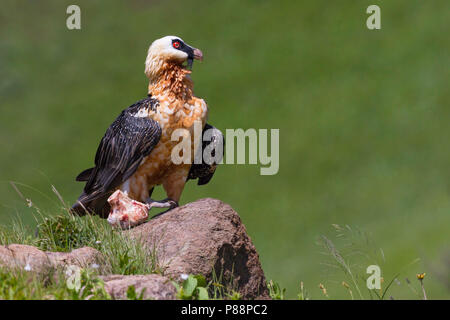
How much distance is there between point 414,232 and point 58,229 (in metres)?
23.7

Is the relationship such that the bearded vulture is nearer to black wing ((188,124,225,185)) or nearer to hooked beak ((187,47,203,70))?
hooked beak ((187,47,203,70))

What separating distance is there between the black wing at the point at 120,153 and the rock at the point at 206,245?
2.76 feet

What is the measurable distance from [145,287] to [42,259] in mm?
1249

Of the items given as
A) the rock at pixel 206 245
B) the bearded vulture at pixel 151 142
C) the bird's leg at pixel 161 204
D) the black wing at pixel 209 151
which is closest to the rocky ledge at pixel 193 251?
the rock at pixel 206 245

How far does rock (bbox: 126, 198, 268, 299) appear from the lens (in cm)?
855

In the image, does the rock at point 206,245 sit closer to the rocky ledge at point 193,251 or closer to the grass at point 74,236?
the rocky ledge at point 193,251

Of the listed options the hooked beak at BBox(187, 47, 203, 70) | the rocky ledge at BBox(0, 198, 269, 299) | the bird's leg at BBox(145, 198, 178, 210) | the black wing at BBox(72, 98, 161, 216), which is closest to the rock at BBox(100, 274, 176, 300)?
the rocky ledge at BBox(0, 198, 269, 299)

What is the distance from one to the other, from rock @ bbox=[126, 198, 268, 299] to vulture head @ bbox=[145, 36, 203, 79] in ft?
6.06

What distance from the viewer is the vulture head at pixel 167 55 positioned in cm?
1007

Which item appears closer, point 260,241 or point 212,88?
point 260,241
